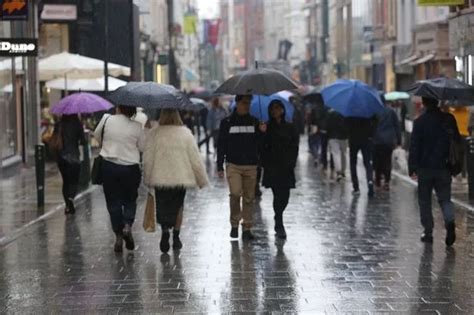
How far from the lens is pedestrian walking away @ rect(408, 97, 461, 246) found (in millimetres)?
13094

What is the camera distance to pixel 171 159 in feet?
41.2

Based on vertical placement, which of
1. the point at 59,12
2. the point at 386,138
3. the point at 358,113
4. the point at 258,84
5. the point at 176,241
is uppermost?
the point at 59,12

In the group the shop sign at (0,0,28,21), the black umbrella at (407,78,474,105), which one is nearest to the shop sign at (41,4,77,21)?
the shop sign at (0,0,28,21)

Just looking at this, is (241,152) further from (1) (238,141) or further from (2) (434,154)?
(2) (434,154)

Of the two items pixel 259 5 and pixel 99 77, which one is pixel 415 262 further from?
pixel 259 5

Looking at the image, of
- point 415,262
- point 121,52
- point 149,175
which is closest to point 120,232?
point 149,175

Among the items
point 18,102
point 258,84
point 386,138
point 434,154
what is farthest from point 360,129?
point 18,102

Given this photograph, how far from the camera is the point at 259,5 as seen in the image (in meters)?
154

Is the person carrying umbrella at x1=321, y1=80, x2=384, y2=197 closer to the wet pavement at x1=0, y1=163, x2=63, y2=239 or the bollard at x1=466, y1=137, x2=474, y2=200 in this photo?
the bollard at x1=466, y1=137, x2=474, y2=200

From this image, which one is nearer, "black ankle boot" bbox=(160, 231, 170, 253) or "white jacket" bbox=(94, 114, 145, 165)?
"white jacket" bbox=(94, 114, 145, 165)

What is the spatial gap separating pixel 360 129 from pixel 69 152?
5.64 metres

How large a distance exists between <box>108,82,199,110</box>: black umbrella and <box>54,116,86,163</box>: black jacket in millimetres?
4777

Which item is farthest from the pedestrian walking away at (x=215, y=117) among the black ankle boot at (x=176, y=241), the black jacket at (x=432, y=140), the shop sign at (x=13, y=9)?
the black jacket at (x=432, y=140)

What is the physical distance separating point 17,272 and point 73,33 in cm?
2748
